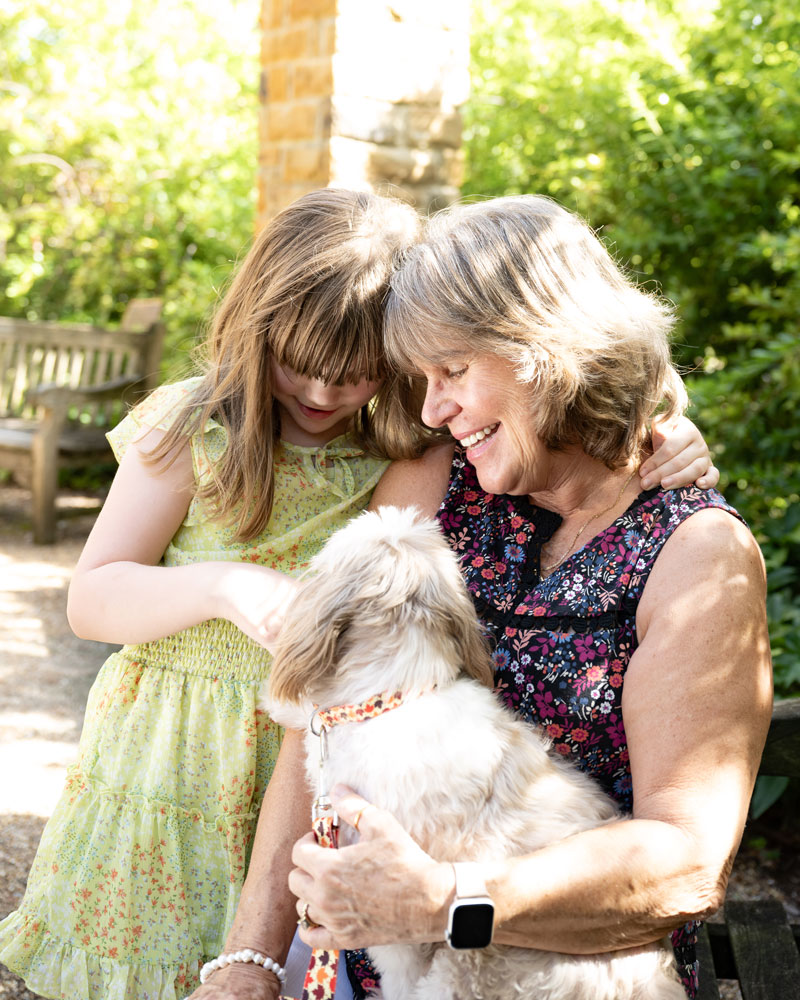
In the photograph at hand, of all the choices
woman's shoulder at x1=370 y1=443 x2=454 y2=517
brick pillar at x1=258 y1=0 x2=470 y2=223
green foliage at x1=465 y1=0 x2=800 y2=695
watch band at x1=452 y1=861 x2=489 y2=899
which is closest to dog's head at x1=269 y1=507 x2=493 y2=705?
watch band at x1=452 y1=861 x2=489 y2=899

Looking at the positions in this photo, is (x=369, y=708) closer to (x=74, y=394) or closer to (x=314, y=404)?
(x=314, y=404)

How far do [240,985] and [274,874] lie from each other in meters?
0.23

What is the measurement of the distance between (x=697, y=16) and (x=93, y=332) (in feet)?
18.0

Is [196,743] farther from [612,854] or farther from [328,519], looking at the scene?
[612,854]

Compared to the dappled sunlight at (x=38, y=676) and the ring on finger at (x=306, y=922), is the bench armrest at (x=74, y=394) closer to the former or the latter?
the dappled sunlight at (x=38, y=676)

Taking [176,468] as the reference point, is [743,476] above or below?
below

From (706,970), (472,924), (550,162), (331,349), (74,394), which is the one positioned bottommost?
(74,394)

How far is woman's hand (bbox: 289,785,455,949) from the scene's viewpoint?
1657 mm

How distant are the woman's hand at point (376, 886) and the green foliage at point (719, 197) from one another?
7.31 feet

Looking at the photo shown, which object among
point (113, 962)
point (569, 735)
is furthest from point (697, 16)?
point (113, 962)

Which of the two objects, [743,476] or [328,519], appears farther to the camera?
[743,476]

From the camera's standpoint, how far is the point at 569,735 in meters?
2.01

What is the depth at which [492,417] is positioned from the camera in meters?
2.11

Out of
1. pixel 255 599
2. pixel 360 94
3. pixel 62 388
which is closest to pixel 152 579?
Answer: pixel 255 599
